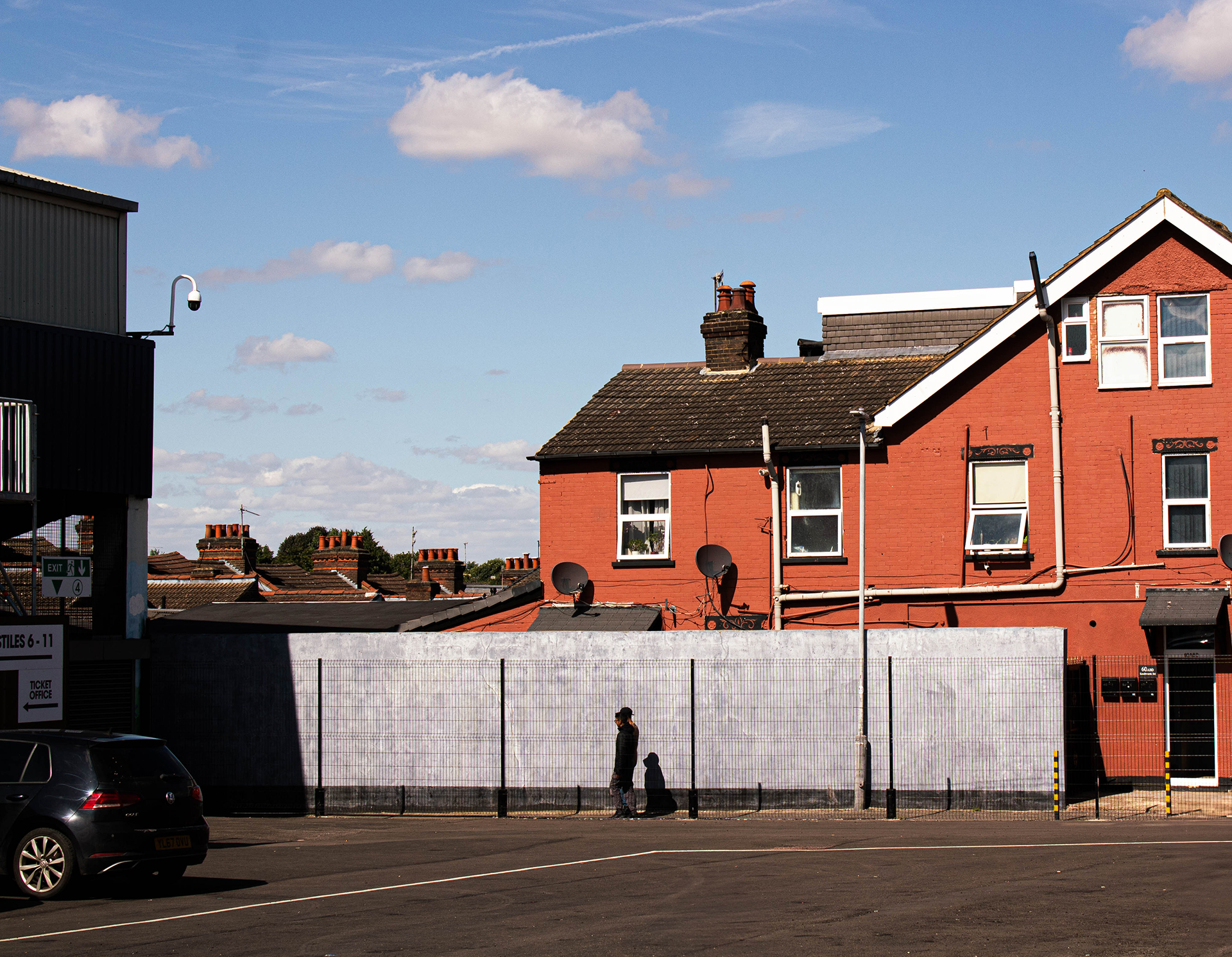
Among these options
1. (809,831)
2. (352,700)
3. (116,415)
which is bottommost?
(809,831)

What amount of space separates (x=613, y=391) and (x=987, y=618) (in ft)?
31.9

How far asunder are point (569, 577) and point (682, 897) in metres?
15.4

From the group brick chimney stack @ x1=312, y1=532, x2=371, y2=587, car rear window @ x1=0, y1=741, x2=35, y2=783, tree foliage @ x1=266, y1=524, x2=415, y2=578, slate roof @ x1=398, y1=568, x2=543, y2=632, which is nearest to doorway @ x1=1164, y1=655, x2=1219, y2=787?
slate roof @ x1=398, y1=568, x2=543, y2=632

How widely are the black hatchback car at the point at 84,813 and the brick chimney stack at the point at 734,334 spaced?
64.2 ft

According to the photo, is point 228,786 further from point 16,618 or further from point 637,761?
point 637,761

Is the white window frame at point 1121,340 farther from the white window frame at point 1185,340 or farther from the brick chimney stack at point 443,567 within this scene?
the brick chimney stack at point 443,567

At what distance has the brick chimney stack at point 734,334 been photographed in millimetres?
31234

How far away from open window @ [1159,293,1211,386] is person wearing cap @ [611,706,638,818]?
11676mm

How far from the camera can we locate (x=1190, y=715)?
80.2 feet

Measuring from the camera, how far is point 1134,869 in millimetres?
14492

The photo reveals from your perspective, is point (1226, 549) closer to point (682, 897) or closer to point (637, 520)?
point (637, 520)

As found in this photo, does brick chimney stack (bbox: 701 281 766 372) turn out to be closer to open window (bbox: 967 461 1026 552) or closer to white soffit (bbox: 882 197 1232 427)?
white soffit (bbox: 882 197 1232 427)

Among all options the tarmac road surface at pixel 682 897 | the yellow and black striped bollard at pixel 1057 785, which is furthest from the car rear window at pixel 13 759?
the yellow and black striped bollard at pixel 1057 785

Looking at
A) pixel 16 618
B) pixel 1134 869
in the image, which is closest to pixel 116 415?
pixel 16 618
